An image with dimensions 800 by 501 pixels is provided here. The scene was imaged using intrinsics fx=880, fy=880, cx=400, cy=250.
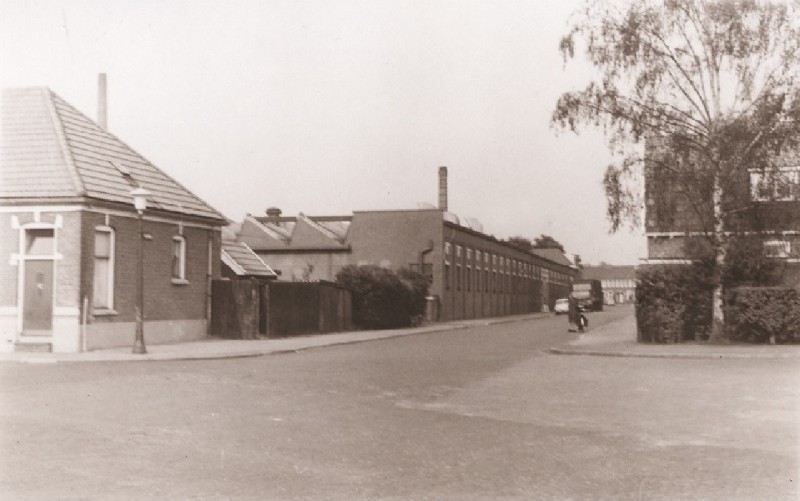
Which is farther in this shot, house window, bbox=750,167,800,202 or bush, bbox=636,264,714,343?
bush, bbox=636,264,714,343

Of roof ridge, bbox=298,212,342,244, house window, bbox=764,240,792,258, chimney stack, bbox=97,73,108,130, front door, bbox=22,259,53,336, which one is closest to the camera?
front door, bbox=22,259,53,336

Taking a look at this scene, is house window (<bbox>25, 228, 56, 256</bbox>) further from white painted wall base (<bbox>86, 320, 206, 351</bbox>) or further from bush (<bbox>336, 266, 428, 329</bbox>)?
bush (<bbox>336, 266, 428, 329</bbox>)

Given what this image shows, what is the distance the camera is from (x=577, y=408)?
12148mm

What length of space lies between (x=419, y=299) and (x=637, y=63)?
1908cm

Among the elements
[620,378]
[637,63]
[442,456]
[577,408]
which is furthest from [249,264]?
[442,456]

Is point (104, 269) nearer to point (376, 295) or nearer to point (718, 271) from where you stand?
point (376, 295)

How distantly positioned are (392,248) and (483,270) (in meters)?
12.5

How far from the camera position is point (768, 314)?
24078mm

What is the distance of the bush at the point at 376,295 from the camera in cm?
3825

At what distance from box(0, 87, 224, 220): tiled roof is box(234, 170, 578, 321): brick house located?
22.6 m

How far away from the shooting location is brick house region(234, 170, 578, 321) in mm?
52531

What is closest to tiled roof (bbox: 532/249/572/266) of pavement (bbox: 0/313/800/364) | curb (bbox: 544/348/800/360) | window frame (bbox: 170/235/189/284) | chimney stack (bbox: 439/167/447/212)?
chimney stack (bbox: 439/167/447/212)

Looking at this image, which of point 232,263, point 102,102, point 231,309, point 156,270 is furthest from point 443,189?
point 156,270

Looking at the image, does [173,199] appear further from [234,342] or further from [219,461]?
[219,461]
